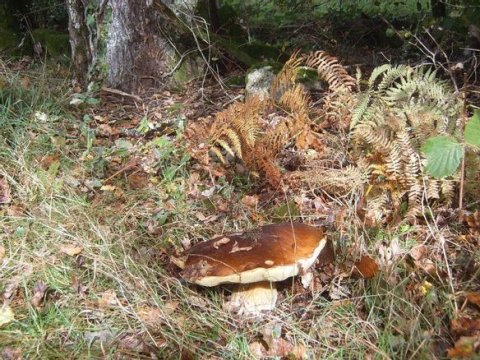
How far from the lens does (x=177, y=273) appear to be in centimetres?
260

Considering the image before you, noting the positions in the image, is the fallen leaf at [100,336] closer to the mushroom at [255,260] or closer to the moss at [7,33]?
the mushroom at [255,260]

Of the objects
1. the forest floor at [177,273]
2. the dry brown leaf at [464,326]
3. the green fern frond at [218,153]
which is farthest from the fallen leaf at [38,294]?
the dry brown leaf at [464,326]

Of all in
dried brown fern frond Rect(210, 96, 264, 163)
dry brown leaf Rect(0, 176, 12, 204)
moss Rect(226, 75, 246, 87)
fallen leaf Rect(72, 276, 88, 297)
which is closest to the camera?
fallen leaf Rect(72, 276, 88, 297)

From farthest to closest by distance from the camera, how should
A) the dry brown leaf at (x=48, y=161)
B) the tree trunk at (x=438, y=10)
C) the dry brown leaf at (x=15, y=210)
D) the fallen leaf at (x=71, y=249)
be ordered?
the tree trunk at (x=438, y=10) → the dry brown leaf at (x=48, y=161) → the dry brown leaf at (x=15, y=210) → the fallen leaf at (x=71, y=249)

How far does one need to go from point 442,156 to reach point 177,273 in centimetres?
146

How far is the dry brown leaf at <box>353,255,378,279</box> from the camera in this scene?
236 cm

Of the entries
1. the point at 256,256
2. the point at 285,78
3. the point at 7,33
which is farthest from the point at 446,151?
the point at 7,33

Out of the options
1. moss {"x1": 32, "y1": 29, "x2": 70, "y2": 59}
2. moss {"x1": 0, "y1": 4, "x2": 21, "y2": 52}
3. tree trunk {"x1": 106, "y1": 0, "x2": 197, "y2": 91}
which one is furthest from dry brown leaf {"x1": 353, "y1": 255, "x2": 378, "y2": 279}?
moss {"x1": 0, "y1": 4, "x2": 21, "y2": 52}

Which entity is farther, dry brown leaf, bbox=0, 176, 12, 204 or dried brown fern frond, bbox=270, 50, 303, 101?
dried brown fern frond, bbox=270, 50, 303, 101

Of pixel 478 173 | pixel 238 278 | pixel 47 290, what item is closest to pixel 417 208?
pixel 478 173

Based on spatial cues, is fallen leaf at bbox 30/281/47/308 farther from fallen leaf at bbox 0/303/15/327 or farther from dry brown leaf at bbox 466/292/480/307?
Answer: dry brown leaf at bbox 466/292/480/307

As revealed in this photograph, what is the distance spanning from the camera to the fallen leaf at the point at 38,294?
241 centimetres

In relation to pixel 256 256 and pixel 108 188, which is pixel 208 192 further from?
pixel 256 256

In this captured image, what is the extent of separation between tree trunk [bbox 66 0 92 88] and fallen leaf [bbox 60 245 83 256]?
2.71 metres
